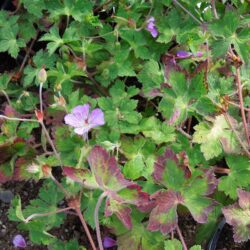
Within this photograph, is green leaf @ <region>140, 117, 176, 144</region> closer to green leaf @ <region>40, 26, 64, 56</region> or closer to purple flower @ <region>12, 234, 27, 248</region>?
green leaf @ <region>40, 26, 64, 56</region>

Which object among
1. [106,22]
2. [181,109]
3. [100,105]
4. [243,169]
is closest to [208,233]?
[243,169]

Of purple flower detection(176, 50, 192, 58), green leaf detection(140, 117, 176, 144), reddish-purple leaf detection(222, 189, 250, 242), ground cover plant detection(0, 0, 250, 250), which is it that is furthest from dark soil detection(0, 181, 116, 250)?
purple flower detection(176, 50, 192, 58)

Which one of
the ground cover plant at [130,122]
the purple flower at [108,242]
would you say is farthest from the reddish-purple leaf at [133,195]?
the purple flower at [108,242]

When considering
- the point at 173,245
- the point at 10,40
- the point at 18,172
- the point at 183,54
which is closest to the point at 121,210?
the point at 173,245

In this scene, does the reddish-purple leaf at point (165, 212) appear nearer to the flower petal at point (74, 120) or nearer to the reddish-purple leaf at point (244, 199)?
the reddish-purple leaf at point (244, 199)

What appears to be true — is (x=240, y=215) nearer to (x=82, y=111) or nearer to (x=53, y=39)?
(x=82, y=111)

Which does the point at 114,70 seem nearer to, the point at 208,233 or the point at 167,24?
the point at 167,24

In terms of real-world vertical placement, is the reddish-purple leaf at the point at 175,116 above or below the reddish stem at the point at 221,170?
above

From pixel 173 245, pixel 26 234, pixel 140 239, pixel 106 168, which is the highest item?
pixel 106 168
